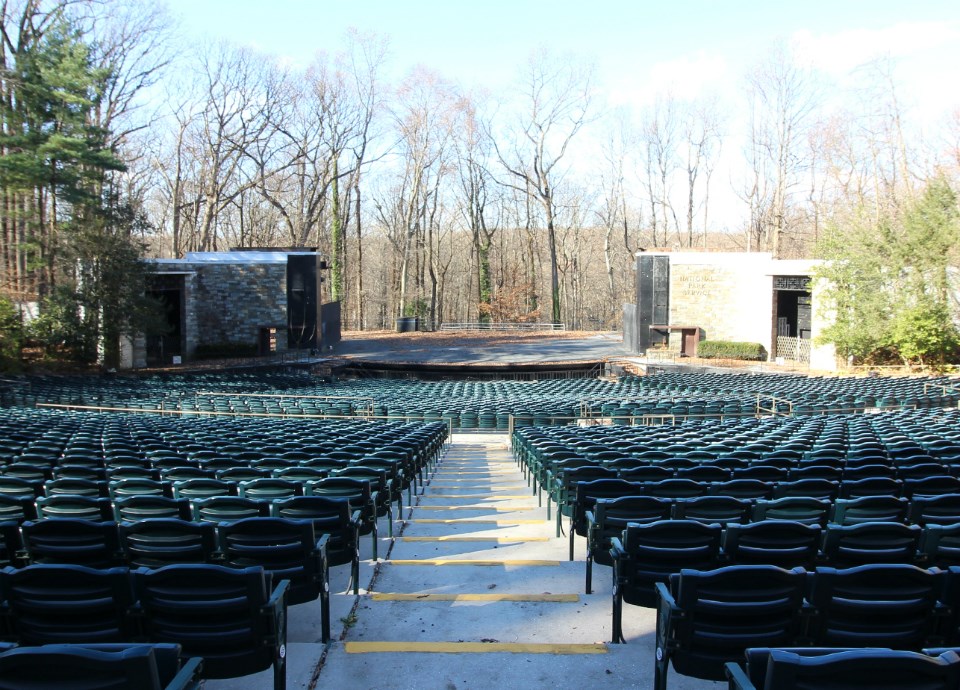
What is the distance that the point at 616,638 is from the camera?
425 centimetres

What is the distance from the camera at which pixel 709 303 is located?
125 feet

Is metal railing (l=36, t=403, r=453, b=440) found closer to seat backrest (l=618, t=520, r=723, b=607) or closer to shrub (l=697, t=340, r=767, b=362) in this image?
seat backrest (l=618, t=520, r=723, b=607)

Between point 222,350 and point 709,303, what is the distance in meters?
27.2

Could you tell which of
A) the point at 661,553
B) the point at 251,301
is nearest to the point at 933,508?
the point at 661,553

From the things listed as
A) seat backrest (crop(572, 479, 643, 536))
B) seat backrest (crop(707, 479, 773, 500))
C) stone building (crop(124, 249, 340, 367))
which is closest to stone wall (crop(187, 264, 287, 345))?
stone building (crop(124, 249, 340, 367))

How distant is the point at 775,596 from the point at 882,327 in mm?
32026

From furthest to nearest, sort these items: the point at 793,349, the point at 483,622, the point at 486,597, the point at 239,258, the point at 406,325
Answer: the point at 406,325
the point at 239,258
the point at 793,349
the point at 486,597
the point at 483,622

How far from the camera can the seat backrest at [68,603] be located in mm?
3342

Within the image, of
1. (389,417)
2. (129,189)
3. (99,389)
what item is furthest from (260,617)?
(129,189)

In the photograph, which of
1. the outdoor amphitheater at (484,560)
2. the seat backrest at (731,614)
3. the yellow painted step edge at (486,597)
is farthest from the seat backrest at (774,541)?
the yellow painted step edge at (486,597)

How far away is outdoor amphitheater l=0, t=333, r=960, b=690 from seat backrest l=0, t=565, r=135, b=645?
1cm

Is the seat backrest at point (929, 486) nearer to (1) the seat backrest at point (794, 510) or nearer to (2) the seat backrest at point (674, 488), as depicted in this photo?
(1) the seat backrest at point (794, 510)

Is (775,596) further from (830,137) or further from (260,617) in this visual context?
(830,137)

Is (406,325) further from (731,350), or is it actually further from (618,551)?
(618,551)
